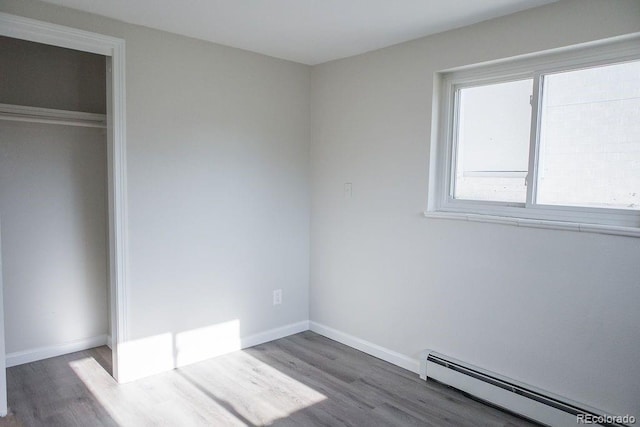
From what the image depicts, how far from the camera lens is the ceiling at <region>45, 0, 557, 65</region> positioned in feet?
7.89

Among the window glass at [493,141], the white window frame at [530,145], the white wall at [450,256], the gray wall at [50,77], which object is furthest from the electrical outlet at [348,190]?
the gray wall at [50,77]

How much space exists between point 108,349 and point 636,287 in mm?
3490

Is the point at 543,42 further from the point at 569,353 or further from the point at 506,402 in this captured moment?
the point at 506,402

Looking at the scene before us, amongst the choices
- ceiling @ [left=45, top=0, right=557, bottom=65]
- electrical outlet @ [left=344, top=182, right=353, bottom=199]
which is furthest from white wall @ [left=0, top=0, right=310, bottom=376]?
electrical outlet @ [left=344, top=182, right=353, bottom=199]

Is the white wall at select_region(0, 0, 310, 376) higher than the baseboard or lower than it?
higher

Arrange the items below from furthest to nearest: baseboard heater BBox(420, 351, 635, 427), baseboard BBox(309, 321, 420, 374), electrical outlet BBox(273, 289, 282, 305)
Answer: electrical outlet BBox(273, 289, 282, 305)
baseboard BBox(309, 321, 420, 374)
baseboard heater BBox(420, 351, 635, 427)

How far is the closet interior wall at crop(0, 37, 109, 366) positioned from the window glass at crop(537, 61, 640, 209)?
10.0 feet

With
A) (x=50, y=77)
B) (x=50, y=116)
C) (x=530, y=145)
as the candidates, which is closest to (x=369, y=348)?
(x=530, y=145)

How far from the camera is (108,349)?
3.44 m

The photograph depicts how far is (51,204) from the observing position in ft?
10.6

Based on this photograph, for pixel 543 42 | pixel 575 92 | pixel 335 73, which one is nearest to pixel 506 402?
pixel 575 92

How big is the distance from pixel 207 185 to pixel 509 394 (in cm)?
235

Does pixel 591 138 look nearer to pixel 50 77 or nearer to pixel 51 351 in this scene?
pixel 50 77

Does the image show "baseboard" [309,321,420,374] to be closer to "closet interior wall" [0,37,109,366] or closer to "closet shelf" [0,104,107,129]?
"closet interior wall" [0,37,109,366]
